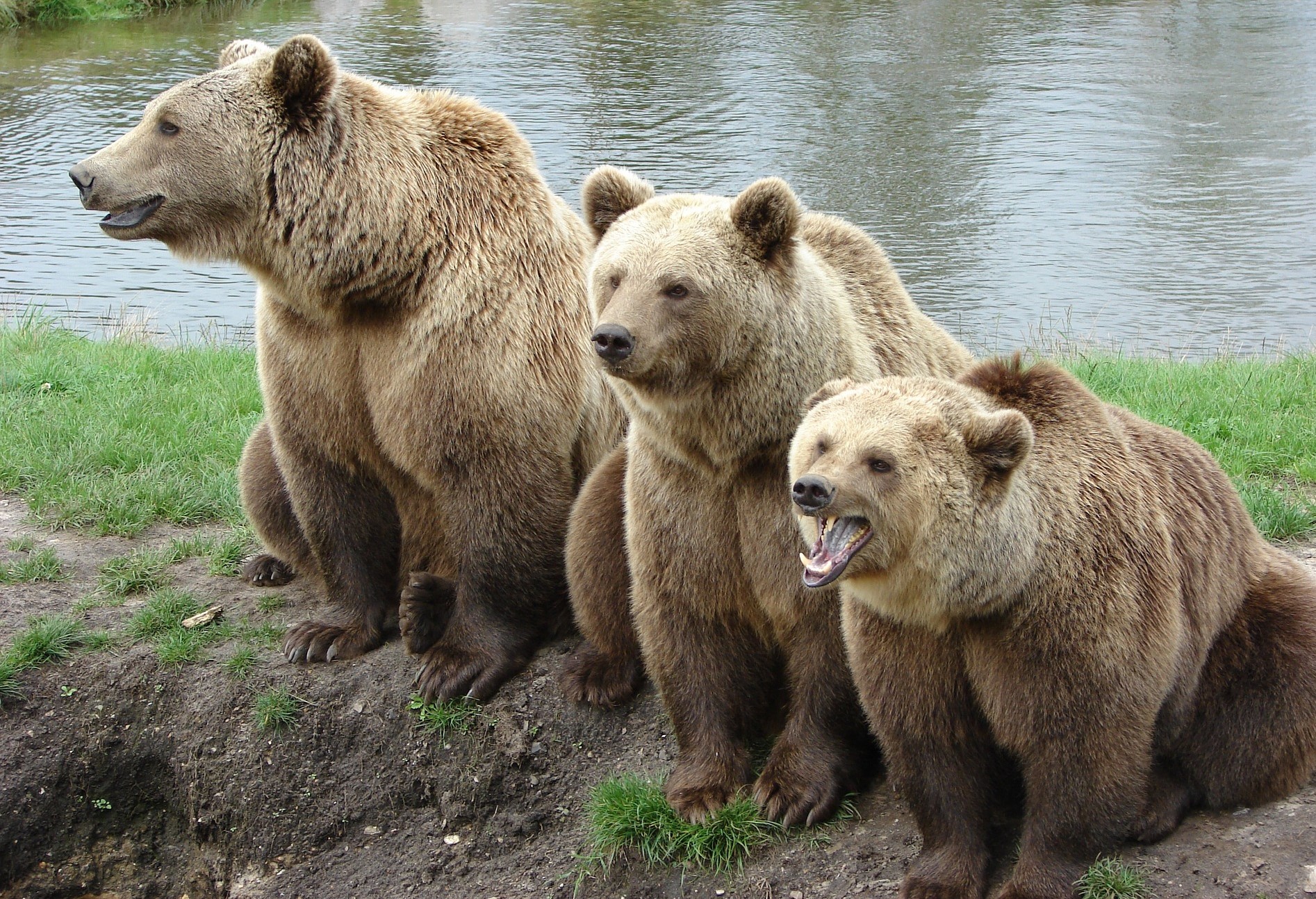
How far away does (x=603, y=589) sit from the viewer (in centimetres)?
544

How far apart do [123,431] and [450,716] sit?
3.85 m

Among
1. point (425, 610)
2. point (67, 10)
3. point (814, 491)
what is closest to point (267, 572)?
point (425, 610)

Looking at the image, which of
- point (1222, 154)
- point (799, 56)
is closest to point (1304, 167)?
point (1222, 154)

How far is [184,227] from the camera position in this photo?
5.39 m

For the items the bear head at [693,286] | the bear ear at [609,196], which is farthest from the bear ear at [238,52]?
the bear head at [693,286]

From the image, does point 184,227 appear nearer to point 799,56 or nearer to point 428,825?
point 428,825

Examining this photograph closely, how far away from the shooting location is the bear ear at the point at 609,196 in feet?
15.9

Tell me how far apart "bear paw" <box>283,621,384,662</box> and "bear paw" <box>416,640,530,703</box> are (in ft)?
1.37

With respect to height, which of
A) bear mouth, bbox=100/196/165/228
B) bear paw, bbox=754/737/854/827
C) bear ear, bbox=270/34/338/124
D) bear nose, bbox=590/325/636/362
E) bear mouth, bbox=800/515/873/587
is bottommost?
bear paw, bbox=754/737/854/827

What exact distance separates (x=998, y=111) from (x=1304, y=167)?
14.3 feet

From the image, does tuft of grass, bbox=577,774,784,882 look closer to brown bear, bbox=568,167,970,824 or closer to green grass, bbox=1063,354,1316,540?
brown bear, bbox=568,167,970,824

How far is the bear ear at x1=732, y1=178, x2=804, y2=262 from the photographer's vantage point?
4508 millimetres

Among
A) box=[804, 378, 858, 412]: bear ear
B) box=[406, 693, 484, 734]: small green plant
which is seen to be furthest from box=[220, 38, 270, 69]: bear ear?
box=[804, 378, 858, 412]: bear ear

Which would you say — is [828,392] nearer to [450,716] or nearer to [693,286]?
[693,286]
